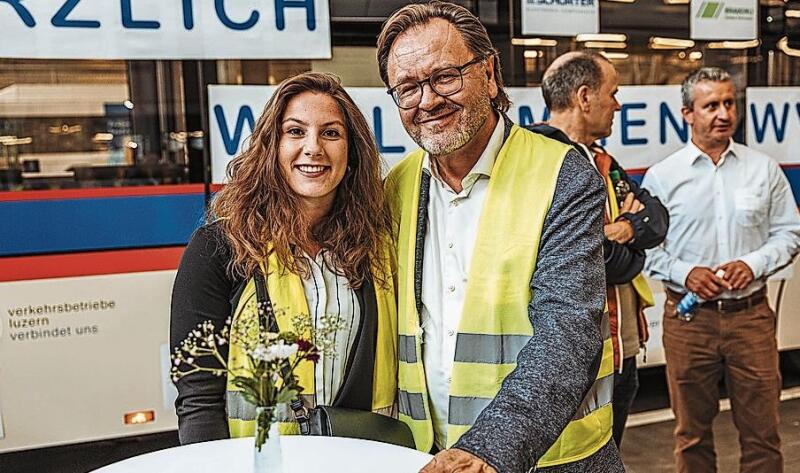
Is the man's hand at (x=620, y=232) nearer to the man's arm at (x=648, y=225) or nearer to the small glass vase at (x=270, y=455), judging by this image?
the man's arm at (x=648, y=225)

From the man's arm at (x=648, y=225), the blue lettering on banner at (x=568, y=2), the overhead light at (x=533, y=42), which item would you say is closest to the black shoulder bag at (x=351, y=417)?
the man's arm at (x=648, y=225)

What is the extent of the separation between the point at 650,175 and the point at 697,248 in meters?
0.39

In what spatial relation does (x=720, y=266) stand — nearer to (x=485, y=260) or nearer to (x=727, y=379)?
(x=727, y=379)

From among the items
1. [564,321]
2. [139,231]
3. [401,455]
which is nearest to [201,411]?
[401,455]

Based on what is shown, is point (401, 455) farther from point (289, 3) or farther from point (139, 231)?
Result: point (289, 3)

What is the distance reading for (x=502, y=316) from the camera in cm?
189

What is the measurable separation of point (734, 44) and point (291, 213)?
3.55 meters

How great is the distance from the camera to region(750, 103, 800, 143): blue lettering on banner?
4.89 meters

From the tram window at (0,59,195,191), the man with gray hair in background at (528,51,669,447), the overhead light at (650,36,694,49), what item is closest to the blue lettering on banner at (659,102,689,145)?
the overhead light at (650,36,694,49)

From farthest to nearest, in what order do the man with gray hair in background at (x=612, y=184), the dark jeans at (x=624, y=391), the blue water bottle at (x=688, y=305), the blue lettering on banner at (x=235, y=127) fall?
the blue lettering on banner at (x=235, y=127) → the blue water bottle at (x=688, y=305) → the dark jeans at (x=624, y=391) → the man with gray hair in background at (x=612, y=184)

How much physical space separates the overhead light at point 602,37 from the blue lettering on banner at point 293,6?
4.42 feet

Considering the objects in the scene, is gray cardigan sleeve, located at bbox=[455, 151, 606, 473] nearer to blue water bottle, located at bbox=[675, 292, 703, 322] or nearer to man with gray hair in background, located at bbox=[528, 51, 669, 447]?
man with gray hair in background, located at bbox=[528, 51, 669, 447]

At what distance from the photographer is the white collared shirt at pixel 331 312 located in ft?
6.74

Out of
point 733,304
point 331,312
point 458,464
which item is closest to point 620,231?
point 733,304
